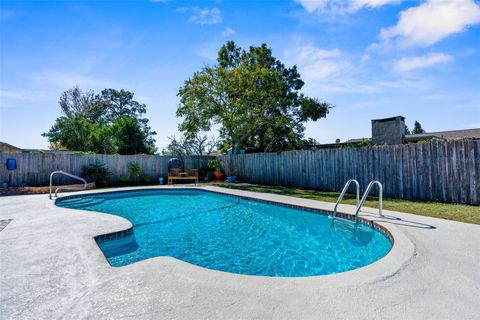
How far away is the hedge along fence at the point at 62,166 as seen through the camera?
10.3 metres

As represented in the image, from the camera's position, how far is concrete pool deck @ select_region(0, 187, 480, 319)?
71.2 inches


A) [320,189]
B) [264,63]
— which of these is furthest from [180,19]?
[264,63]

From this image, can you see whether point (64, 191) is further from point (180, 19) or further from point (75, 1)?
point (180, 19)

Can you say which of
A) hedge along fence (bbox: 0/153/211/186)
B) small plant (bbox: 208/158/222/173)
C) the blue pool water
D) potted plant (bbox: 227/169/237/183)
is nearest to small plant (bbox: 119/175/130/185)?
hedge along fence (bbox: 0/153/211/186)

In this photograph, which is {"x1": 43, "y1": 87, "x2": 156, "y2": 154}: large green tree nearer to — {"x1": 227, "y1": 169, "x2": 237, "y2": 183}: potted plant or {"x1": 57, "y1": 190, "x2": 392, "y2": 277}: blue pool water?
Result: {"x1": 227, "y1": 169, "x2": 237, "y2": 183}: potted plant

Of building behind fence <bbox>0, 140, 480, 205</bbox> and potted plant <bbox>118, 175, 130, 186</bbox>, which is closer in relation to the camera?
building behind fence <bbox>0, 140, 480, 205</bbox>

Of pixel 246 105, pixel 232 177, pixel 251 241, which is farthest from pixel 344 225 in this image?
pixel 232 177

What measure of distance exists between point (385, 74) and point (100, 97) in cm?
2987

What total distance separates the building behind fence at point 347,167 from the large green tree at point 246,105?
2167mm

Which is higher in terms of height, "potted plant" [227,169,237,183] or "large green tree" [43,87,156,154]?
"large green tree" [43,87,156,154]

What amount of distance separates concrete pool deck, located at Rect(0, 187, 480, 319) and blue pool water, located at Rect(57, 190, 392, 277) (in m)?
0.75

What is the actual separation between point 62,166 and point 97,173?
1416mm

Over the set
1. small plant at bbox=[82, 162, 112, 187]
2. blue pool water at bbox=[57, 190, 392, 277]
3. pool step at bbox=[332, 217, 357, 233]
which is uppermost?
small plant at bbox=[82, 162, 112, 187]

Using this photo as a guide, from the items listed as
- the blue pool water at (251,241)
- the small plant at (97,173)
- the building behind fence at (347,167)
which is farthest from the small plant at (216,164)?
the blue pool water at (251,241)
